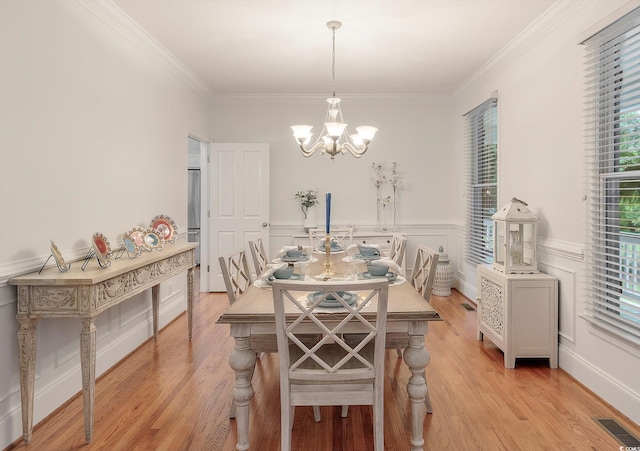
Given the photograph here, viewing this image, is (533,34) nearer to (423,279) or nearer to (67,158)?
(423,279)

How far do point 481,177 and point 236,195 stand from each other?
10.4ft

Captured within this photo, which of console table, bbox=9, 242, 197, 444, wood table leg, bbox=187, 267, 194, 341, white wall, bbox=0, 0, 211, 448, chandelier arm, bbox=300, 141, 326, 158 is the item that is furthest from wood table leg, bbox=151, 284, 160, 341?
chandelier arm, bbox=300, 141, 326, 158

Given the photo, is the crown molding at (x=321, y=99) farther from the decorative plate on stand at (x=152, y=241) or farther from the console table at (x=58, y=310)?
the console table at (x=58, y=310)

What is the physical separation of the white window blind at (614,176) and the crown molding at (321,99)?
3.02 m

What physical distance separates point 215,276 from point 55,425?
3.24 m

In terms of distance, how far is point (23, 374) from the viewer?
2.06 metres

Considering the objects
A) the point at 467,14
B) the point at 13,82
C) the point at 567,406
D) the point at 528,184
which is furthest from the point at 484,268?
the point at 13,82

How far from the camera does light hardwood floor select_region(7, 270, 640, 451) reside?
2.08 meters

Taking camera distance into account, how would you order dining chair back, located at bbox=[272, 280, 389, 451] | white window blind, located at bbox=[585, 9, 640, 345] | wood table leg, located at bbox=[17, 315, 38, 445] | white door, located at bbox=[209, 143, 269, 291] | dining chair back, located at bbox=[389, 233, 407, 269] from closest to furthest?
1. dining chair back, located at bbox=[272, 280, 389, 451]
2. wood table leg, located at bbox=[17, 315, 38, 445]
3. white window blind, located at bbox=[585, 9, 640, 345]
4. dining chair back, located at bbox=[389, 233, 407, 269]
5. white door, located at bbox=[209, 143, 269, 291]

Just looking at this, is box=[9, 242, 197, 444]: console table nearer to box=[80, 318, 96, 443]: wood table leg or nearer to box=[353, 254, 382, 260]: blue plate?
box=[80, 318, 96, 443]: wood table leg

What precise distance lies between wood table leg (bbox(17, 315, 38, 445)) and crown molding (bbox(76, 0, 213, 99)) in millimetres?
2116

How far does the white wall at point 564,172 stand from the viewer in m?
2.53

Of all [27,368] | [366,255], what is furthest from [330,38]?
[27,368]

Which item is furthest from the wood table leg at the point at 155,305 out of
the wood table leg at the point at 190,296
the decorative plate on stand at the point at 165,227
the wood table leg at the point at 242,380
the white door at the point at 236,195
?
the wood table leg at the point at 242,380
